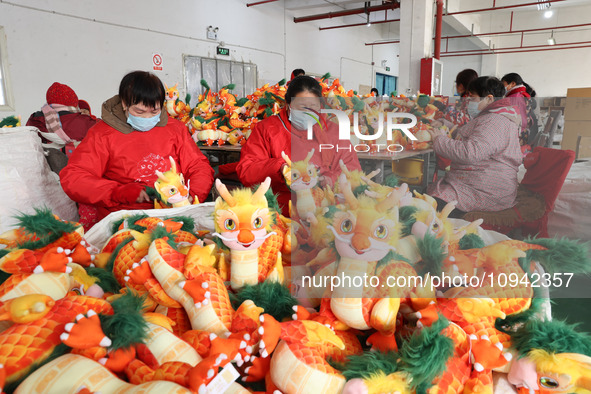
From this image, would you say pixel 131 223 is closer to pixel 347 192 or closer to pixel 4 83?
pixel 347 192

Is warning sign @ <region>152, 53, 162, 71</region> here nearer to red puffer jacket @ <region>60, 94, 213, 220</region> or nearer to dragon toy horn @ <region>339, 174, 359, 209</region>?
red puffer jacket @ <region>60, 94, 213, 220</region>

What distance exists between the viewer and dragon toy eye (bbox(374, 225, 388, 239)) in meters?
0.55

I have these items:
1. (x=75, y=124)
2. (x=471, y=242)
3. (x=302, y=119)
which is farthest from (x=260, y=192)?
(x=75, y=124)

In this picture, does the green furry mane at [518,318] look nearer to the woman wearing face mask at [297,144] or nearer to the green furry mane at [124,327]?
the woman wearing face mask at [297,144]

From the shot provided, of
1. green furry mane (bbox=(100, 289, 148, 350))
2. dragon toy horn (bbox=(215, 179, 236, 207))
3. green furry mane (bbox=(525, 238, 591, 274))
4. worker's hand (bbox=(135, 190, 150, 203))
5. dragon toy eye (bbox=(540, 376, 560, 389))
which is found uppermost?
dragon toy horn (bbox=(215, 179, 236, 207))

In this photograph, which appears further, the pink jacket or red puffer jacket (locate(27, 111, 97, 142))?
red puffer jacket (locate(27, 111, 97, 142))

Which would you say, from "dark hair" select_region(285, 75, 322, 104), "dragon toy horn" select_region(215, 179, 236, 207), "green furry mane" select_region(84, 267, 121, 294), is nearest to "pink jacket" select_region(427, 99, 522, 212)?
"dragon toy horn" select_region(215, 179, 236, 207)

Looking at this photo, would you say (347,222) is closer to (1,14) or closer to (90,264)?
(90,264)

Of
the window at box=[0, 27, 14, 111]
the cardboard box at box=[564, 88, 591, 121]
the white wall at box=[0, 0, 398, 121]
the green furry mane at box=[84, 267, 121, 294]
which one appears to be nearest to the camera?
the cardboard box at box=[564, 88, 591, 121]

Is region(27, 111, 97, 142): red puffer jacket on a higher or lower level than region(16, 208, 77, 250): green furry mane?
higher

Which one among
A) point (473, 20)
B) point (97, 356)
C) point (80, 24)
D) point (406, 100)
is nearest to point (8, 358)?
point (97, 356)

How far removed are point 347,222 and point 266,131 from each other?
1.38 m

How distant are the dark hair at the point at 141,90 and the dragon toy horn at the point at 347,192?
1229mm

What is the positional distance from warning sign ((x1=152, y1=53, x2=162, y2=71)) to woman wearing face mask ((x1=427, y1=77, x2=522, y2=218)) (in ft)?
25.5
